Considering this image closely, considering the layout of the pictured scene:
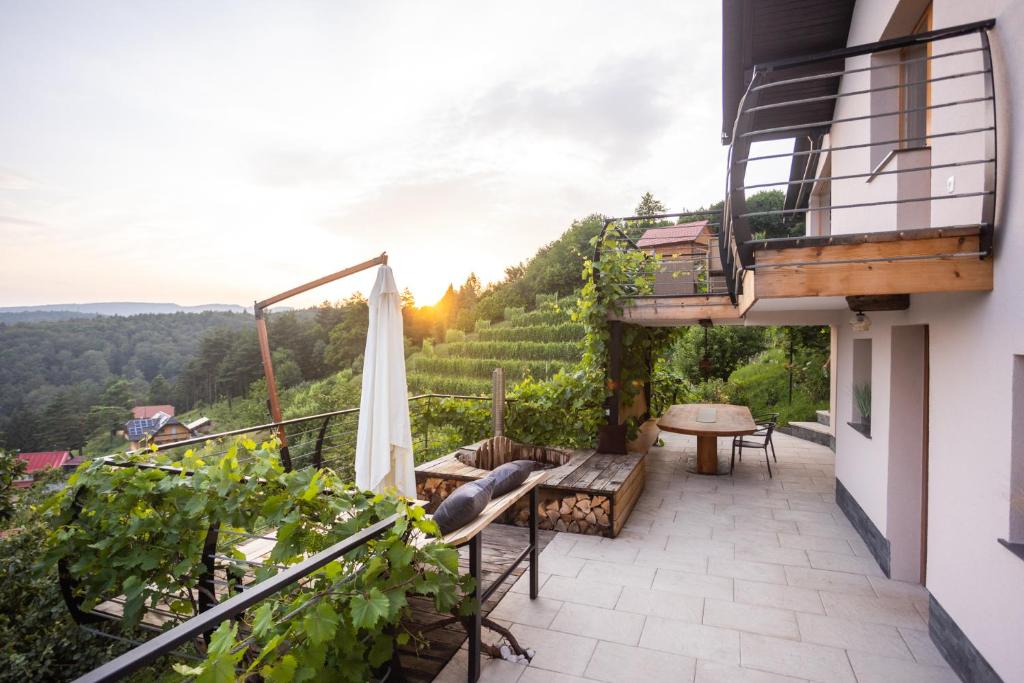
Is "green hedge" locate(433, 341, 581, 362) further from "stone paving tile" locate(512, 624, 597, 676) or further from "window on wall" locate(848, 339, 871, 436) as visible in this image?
"stone paving tile" locate(512, 624, 597, 676)

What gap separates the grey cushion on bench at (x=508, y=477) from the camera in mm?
3328

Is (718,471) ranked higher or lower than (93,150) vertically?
lower

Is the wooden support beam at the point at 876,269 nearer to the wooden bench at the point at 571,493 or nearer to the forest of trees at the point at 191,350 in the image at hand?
the wooden bench at the point at 571,493

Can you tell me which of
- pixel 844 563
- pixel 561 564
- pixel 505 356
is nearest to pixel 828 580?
pixel 844 563

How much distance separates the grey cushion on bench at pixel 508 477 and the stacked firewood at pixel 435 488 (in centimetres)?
195

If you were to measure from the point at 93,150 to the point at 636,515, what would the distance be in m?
9.82

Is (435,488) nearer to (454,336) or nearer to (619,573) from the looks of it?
(619,573)

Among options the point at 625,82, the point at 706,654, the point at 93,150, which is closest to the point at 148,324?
the point at 93,150

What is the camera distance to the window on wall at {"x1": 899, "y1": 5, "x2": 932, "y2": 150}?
3652 millimetres

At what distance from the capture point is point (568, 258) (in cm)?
3198

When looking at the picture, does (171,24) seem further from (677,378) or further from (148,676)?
(677,378)

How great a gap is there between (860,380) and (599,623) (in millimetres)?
4007

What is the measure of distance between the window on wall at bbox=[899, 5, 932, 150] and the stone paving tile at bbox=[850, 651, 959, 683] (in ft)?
10.7

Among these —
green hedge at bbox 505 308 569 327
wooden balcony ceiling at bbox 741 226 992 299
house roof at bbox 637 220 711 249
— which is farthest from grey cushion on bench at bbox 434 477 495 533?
green hedge at bbox 505 308 569 327
